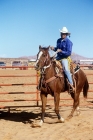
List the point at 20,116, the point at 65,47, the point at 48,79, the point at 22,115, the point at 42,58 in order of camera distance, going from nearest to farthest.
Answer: the point at 42,58, the point at 48,79, the point at 65,47, the point at 20,116, the point at 22,115

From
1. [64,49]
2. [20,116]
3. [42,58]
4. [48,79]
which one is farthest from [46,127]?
[64,49]

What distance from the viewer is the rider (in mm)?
6262

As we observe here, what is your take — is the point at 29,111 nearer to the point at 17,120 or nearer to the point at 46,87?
the point at 17,120

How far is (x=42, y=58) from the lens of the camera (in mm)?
5809

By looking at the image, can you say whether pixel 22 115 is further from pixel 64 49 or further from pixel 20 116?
pixel 64 49

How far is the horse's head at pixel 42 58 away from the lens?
573cm

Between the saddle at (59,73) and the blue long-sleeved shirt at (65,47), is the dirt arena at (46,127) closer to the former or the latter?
the saddle at (59,73)

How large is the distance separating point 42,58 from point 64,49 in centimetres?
80

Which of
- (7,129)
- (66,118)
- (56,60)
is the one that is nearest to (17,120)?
(7,129)

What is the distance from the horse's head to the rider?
400mm

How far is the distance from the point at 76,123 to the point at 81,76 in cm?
142

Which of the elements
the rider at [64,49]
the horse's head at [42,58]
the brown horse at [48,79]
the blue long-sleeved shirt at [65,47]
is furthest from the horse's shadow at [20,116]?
the blue long-sleeved shirt at [65,47]

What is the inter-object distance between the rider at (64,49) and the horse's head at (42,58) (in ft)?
1.31

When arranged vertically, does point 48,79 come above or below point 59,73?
below
